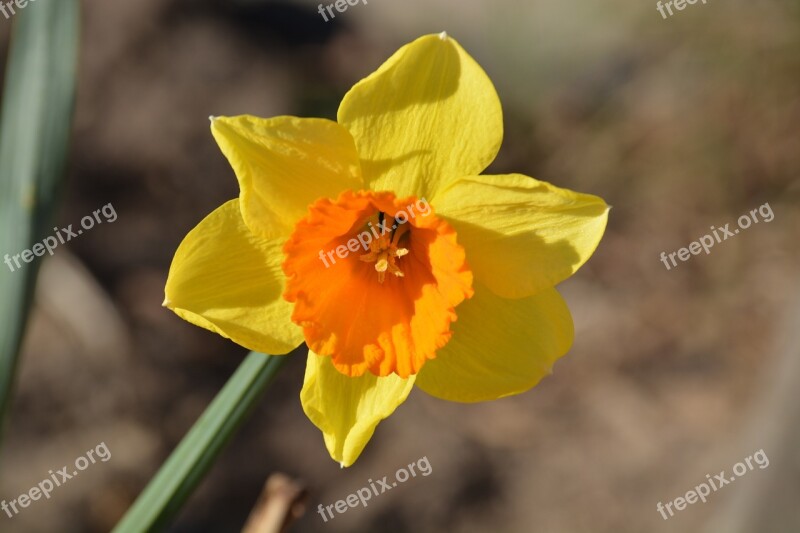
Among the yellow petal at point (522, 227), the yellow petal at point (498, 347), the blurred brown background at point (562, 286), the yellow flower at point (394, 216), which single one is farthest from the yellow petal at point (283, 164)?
the blurred brown background at point (562, 286)

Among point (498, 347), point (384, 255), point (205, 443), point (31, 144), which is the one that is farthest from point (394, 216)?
point (31, 144)

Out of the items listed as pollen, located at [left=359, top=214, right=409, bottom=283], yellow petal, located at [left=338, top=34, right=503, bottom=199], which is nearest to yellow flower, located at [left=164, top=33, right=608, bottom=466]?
yellow petal, located at [left=338, top=34, right=503, bottom=199]

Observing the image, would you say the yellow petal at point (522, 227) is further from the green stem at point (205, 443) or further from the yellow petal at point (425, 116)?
the green stem at point (205, 443)

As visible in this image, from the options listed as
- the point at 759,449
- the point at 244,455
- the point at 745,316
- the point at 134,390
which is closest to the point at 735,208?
the point at 745,316

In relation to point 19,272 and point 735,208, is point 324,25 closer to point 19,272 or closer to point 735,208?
point 735,208

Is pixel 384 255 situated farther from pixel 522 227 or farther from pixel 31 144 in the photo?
→ pixel 31 144

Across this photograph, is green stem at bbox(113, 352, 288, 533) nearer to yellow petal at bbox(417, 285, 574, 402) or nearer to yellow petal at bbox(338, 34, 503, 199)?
yellow petal at bbox(417, 285, 574, 402)
